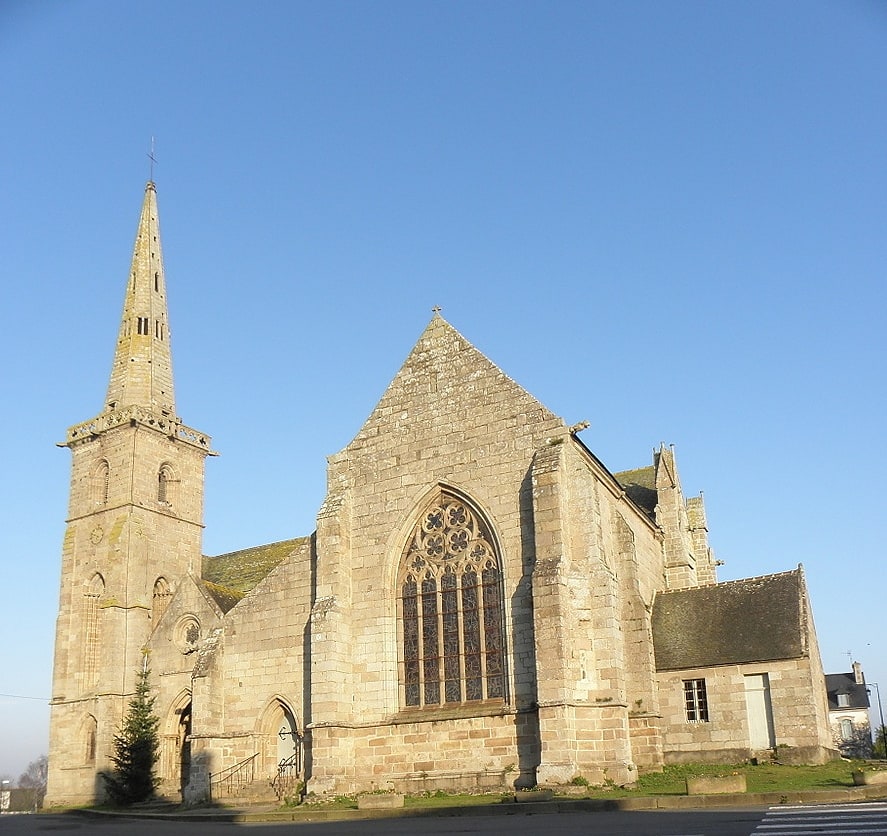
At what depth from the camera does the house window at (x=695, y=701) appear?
80.0 ft

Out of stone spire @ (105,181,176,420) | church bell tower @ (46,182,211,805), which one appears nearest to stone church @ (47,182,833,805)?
church bell tower @ (46,182,211,805)

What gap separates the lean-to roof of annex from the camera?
2485cm

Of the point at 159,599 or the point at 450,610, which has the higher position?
the point at 159,599

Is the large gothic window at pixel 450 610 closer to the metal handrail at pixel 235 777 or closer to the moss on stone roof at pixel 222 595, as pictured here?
the metal handrail at pixel 235 777

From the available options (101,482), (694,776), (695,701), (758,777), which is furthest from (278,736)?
(101,482)

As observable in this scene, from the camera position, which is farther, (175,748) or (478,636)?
(175,748)

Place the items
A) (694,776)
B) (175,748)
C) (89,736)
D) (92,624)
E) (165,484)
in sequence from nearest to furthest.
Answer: (694,776) < (175,748) < (89,736) < (92,624) < (165,484)

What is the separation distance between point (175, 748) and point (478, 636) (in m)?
14.3

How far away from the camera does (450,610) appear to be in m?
24.5

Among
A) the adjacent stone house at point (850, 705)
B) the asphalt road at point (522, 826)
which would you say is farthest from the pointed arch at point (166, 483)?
the adjacent stone house at point (850, 705)

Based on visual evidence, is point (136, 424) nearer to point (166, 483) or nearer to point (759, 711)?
point (166, 483)

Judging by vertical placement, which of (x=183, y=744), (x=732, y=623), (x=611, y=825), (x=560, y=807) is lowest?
(x=560, y=807)

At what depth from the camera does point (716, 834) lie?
1162cm

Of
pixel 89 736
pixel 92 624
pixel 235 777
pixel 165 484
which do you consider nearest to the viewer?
pixel 235 777
